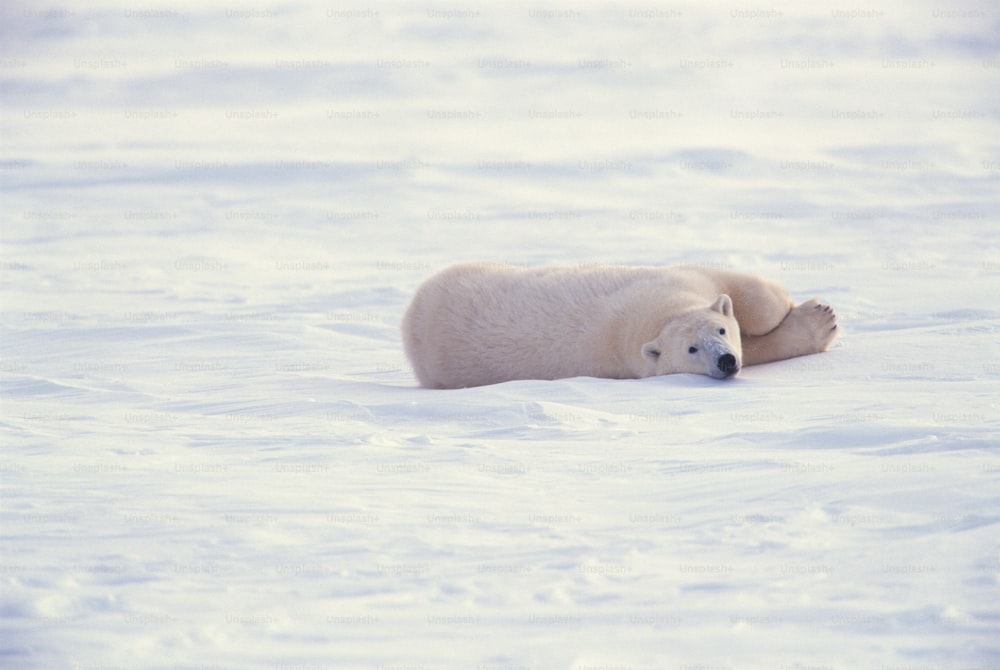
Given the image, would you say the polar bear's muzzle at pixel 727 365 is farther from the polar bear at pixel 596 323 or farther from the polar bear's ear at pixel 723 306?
the polar bear's ear at pixel 723 306

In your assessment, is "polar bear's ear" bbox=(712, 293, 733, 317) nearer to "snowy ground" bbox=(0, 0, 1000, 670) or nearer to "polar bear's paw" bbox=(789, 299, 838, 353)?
"snowy ground" bbox=(0, 0, 1000, 670)

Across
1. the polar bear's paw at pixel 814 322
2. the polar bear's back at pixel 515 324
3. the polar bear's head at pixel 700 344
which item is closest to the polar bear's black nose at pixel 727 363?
the polar bear's head at pixel 700 344

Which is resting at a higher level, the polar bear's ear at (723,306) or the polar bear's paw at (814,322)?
the polar bear's ear at (723,306)

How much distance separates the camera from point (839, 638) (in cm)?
247

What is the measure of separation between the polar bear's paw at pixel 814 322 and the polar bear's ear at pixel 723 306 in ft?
1.64

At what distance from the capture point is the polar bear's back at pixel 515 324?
535cm

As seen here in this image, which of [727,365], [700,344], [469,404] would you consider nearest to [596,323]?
[700,344]

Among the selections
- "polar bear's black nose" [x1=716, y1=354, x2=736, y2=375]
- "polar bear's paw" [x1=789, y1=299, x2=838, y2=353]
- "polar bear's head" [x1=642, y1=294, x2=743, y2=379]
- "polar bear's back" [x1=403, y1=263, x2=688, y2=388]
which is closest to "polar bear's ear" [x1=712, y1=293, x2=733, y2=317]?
"polar bear's head" [x1=642, y1=294, x2=743, y2=379]

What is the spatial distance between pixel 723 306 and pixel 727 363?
0.29 metres

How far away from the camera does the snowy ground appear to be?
103 inches

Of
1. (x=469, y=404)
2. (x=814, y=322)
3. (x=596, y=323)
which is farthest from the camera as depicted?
(x=814, y=322)

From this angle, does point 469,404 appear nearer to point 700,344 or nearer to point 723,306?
point 700,344

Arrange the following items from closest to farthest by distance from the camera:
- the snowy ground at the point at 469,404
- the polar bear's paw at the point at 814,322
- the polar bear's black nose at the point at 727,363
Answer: the snowy ground at the point at 469,404 → the polar bear's black nose at the point at 727,363 → the polar bear's paw at the point at 814,322

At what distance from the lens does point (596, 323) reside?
538 cm
